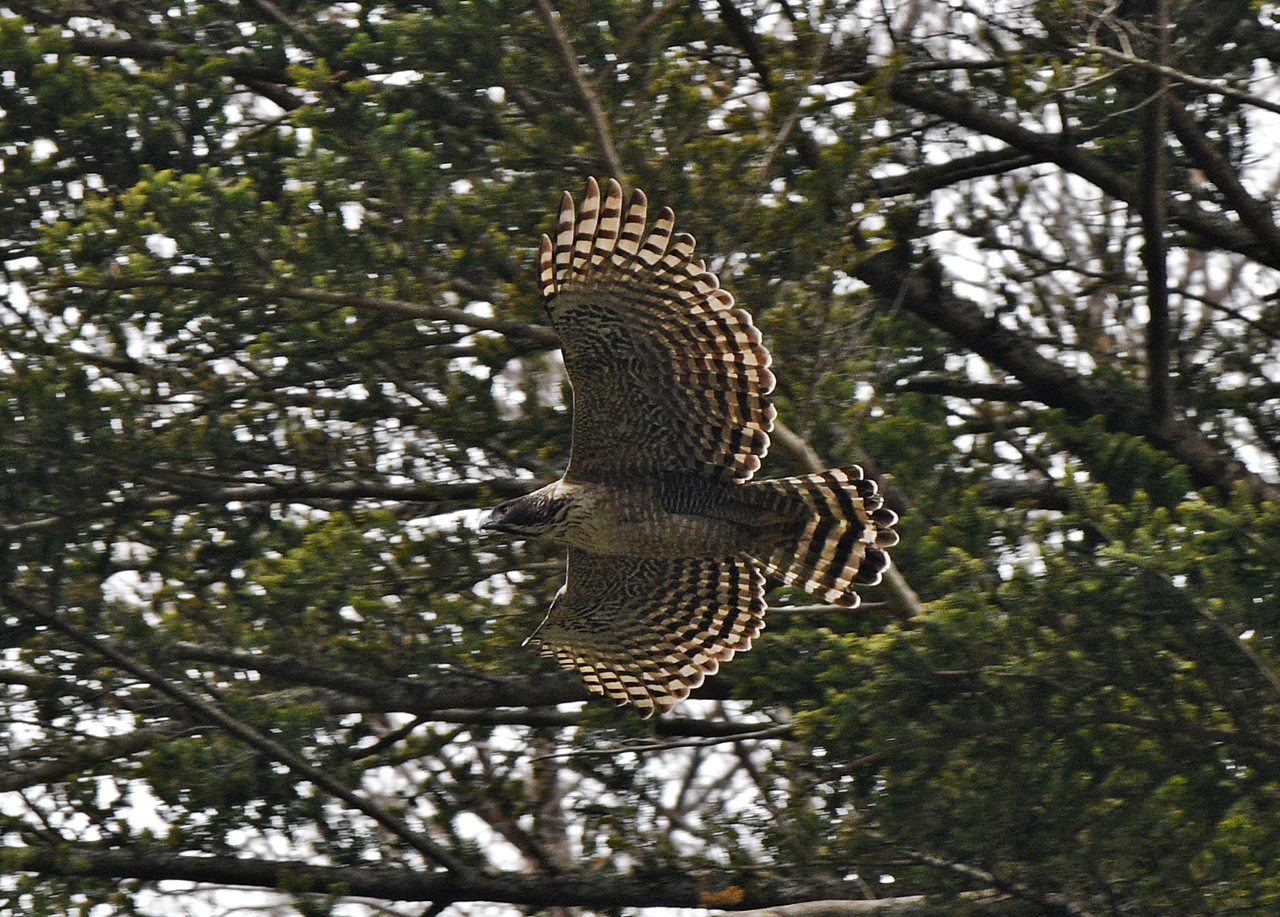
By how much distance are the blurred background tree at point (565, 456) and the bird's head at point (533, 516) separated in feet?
2.75

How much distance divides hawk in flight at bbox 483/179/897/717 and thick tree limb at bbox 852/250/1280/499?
168 cm

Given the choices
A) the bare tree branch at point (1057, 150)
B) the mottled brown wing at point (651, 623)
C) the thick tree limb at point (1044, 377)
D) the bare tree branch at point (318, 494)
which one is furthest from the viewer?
the bare tree branch at point (1057, 150)

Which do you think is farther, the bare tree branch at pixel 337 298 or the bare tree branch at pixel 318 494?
the bare tree branch at pixel 318 494

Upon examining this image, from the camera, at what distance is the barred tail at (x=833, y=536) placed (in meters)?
6.33

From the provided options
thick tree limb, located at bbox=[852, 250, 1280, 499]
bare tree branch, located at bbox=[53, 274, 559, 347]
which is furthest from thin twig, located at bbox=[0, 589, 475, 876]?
thick tree limb, located at bbox=[852, 250, 1280, 499]

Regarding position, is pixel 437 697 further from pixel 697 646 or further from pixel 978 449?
pixel 978 449

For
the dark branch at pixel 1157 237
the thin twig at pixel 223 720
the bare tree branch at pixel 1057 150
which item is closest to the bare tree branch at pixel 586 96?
the bare tree branch at pixel 1057 150

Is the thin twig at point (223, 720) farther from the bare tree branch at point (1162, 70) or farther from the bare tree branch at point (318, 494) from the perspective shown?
the bare tree branch at point (1162, 70)

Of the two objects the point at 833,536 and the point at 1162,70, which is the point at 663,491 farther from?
the point at 1162,70

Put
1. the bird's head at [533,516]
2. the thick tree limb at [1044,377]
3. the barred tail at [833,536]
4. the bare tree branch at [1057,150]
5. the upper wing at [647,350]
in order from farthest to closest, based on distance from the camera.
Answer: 1. the bare tree branch at [1057,150]
2. the thick tree limb at [1044,377]
3. the barred tail at [833,536]
4. the bird's head at [533,516]
5. the upper wing at [647,350]

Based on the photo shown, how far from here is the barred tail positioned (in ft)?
20.8

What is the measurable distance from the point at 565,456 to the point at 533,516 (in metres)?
1.38

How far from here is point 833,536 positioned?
6.39 meters

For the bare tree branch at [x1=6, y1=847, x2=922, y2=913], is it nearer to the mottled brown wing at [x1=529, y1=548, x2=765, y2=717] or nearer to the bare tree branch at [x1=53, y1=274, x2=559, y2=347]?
the mottled brown wing at [x1=529, y1=548, x2=765, y2=717]
